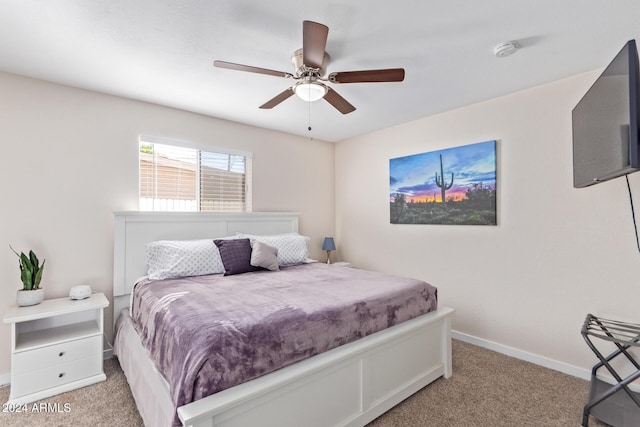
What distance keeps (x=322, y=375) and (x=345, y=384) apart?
205 mm

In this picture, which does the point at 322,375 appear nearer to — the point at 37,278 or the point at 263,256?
the point at 263,256

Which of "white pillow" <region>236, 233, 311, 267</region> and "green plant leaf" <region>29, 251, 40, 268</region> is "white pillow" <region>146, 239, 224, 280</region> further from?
"green plant leaf" <region>29, 251, 40, 268</region>

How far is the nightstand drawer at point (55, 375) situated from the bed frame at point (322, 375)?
516 millimetres

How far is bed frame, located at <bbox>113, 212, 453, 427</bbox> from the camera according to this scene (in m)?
1.39

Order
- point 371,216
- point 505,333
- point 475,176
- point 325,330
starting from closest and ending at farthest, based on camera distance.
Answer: point 325,330
point 505,333
point 475,176
point 371,216

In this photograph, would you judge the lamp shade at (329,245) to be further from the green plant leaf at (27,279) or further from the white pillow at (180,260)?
the green plant leaf at (27,279)

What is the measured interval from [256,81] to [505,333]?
3302mm

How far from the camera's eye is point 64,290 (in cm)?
261

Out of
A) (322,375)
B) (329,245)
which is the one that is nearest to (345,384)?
(322,375)

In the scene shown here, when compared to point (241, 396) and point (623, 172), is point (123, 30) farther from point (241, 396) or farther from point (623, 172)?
point (623, 172)

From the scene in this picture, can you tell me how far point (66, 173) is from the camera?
2643 millimetres

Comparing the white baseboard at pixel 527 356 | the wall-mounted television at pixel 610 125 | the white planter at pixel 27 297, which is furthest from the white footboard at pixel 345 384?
the white planter at pixel 27 297

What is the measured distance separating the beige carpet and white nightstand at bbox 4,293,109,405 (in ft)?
0.31

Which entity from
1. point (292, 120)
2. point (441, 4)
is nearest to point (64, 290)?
point (292, 120)
